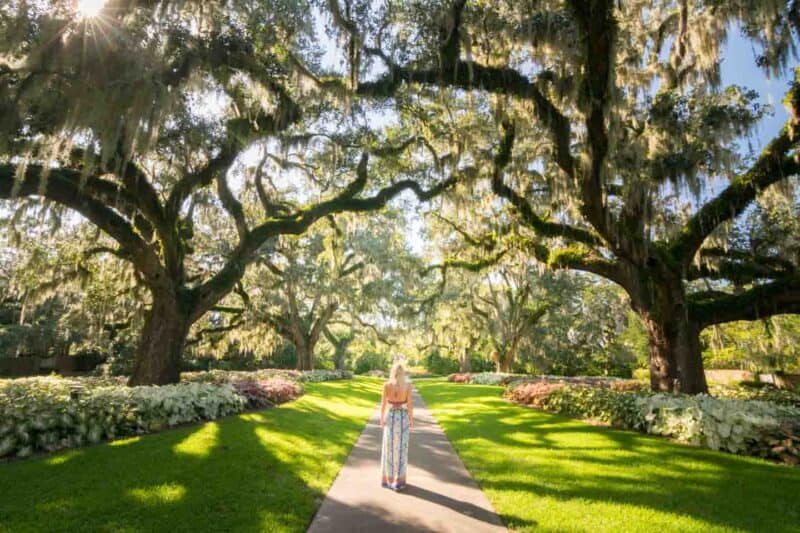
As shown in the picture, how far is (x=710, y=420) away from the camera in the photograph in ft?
23.8

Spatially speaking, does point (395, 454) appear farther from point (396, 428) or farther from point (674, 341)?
point (674, 341)

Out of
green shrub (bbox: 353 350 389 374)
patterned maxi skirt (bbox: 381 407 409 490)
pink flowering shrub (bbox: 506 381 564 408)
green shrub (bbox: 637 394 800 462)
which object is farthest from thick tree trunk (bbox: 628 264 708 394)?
green shrub (bbox: 353 350 389 374)

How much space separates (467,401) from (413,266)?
22.2ft

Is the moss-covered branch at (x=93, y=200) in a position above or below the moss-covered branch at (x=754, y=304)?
above

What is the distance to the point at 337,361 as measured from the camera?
35.5m

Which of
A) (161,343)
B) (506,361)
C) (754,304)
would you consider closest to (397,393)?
(161,343)

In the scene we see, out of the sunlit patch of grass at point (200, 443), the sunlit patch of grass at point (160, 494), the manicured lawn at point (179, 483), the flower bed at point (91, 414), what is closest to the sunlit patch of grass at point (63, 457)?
the manicured lawn at point (179, 483)

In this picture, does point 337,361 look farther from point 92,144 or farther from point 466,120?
point 92,144

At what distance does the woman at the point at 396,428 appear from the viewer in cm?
504

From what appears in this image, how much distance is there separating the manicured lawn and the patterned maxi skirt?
2.32ft

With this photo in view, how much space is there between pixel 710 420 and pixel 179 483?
8074 millimetres

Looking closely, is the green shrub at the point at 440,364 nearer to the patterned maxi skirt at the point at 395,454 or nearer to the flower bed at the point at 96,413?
the flower bed at the point at 96,413

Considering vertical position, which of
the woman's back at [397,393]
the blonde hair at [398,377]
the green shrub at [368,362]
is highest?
the blonde hair at [398,377]

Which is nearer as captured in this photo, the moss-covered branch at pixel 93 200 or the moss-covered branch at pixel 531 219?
the moss-covered branch at pixel 93 200
